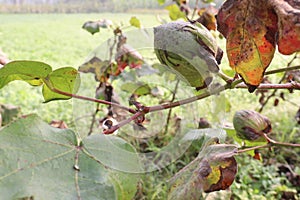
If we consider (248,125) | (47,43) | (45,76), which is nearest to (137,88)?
(248,125)

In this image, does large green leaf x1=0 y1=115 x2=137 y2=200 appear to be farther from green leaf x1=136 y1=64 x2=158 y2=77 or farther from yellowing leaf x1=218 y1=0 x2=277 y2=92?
green leaf x1=136 y1=64 x2=158 y2=77

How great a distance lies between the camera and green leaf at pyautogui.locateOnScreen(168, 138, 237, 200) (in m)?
0.41

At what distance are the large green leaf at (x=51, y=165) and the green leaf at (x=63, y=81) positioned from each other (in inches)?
2.5

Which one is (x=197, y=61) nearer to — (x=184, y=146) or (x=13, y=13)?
(x=184, y=146)

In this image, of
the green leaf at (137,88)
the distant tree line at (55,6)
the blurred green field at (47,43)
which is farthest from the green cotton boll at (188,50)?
the distant tree line at (55,6)

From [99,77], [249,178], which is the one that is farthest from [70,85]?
[249,178]

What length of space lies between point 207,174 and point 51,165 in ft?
0.54

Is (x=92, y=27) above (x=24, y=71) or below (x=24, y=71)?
below

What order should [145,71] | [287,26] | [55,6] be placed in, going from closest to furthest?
[287,26] → [145,71] → [55,6]

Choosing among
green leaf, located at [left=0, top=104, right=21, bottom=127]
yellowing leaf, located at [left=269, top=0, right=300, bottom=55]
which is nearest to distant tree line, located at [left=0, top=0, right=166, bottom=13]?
green leaf, located at [left=0, top=104, right=21, bottom=127]

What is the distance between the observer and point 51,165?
36 centimetres

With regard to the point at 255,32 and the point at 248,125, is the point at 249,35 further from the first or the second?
the point at 248,125

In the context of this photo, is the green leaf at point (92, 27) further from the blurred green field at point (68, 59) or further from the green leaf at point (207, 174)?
the green leaf at point (207, 174)

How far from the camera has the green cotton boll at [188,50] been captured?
37 centimetres
